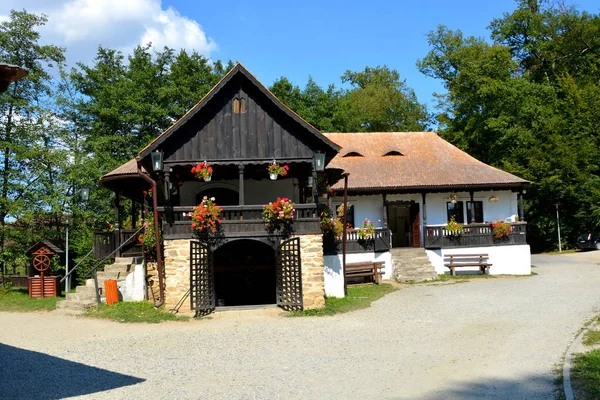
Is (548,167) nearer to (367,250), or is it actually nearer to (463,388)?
(367,250)

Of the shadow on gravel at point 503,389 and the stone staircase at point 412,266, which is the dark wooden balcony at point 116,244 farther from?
the shadow on gravel at point 503,389

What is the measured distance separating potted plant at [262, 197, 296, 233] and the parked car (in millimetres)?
24948

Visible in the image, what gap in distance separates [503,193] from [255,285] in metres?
13.4

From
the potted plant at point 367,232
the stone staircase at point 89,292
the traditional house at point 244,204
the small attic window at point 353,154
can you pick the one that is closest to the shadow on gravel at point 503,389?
the traditional house at point 244,204

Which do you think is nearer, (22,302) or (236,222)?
(236,222)

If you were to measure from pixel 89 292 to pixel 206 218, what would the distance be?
481 cm

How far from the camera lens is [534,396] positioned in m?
6.91

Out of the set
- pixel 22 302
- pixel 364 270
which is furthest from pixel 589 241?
pixel 22 302

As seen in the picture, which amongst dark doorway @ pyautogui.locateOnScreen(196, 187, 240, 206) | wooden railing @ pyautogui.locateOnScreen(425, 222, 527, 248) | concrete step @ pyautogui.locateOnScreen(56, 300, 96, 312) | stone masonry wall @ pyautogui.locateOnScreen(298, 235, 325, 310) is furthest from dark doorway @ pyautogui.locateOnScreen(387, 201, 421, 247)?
concrete step @ pyautogui.locateOnScreen(56, 300, 96, 312)

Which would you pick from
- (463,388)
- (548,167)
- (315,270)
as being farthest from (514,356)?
(548,167)

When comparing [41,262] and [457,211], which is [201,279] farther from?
[457,211]

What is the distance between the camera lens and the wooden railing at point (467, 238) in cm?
2284

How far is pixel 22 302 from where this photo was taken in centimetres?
1791

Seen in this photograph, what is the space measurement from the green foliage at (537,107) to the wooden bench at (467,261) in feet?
44.0
